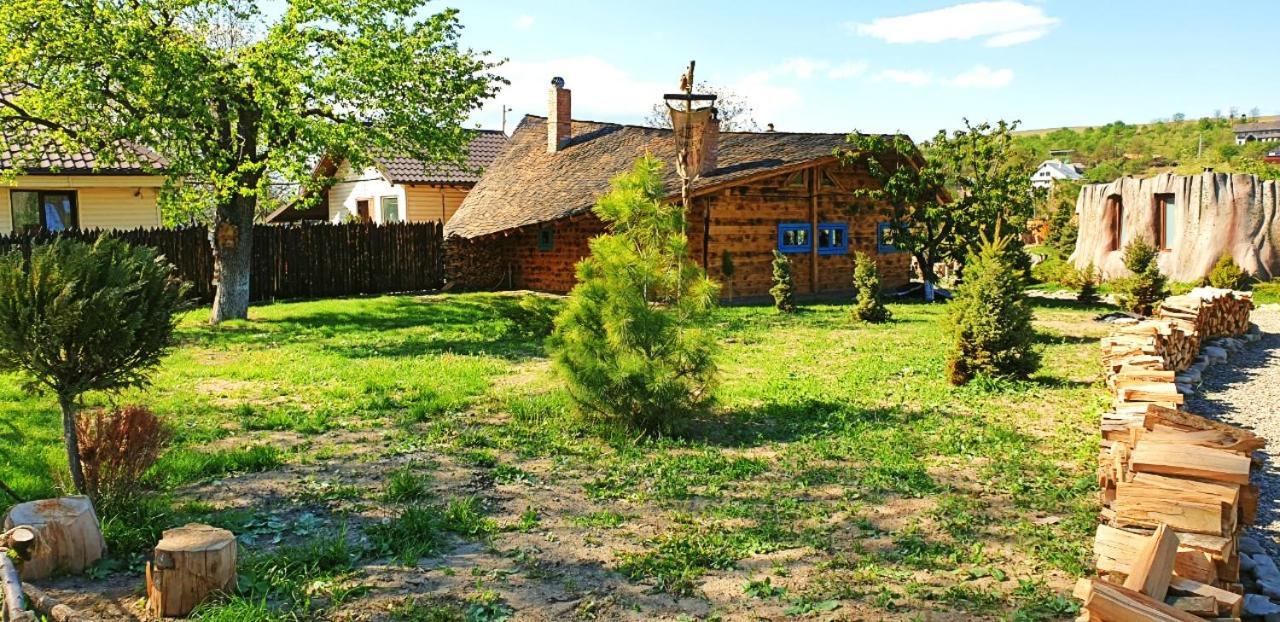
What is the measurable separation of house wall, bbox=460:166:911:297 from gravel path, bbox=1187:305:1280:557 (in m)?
9.50

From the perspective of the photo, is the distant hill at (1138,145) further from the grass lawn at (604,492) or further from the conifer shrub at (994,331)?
the grass lawn at (604,492)

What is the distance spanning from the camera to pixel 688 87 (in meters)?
18.8

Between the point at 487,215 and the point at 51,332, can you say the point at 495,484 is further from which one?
the point at 487,215

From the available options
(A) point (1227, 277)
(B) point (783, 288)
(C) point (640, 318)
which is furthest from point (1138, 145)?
(C) point (640, 318)

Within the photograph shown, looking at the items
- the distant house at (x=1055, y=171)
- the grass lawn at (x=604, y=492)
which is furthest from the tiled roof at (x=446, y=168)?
the distant house at (x=1055, y=171)

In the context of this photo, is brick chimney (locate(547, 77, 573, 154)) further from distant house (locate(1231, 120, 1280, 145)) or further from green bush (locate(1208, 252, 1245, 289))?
distant house (locate(1231, 120, 1280, 145))

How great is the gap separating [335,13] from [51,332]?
11.7 meters

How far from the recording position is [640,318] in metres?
8.52

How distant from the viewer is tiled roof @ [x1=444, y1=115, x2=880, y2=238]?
→ 894 inches

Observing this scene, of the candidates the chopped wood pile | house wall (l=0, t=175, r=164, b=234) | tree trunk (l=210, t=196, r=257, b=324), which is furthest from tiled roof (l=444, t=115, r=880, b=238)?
the chopped wood pile

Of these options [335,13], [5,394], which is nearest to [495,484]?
[5,394]

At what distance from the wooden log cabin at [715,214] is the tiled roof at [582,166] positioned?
0.17ft

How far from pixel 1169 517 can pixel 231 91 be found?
51.1ft

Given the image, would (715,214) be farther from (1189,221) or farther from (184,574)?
(184,574)
